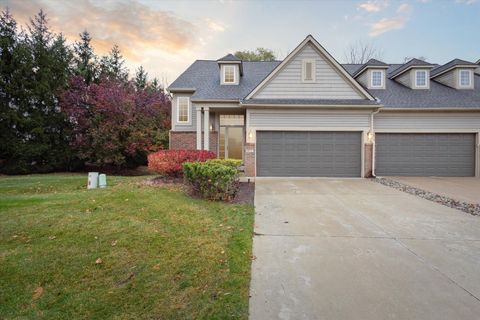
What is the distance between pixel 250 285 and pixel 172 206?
143 inches

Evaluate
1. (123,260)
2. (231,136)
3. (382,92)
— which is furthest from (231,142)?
(123,260)

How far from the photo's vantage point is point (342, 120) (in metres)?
11.8

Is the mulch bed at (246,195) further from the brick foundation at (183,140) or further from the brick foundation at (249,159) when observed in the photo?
the brick foundation at (183,140)

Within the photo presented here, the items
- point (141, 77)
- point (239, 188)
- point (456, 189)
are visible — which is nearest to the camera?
point (239, 188)

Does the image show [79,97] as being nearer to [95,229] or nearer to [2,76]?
[2,76]

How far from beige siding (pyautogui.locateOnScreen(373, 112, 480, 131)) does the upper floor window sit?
2.46 metres

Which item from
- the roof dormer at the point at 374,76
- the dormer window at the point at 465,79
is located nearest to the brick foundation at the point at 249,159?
the roof dormer at the point at 374,76

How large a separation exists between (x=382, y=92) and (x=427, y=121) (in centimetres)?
276

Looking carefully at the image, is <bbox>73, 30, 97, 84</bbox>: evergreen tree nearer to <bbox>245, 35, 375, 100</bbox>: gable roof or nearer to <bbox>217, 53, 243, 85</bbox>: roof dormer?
<bbox>217, 53, 243, 85</bbox>: roof dormer

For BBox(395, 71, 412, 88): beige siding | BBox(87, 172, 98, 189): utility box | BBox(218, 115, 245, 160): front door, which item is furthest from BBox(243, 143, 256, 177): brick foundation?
BBox(395, 71, 412, 88): beige siding

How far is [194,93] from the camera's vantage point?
1354 cm

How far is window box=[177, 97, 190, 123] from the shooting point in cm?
1436

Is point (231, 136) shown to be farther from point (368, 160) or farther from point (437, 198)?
point (437, 198)

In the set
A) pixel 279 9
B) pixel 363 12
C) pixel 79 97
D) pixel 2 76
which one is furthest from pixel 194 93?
pixel 2 76
